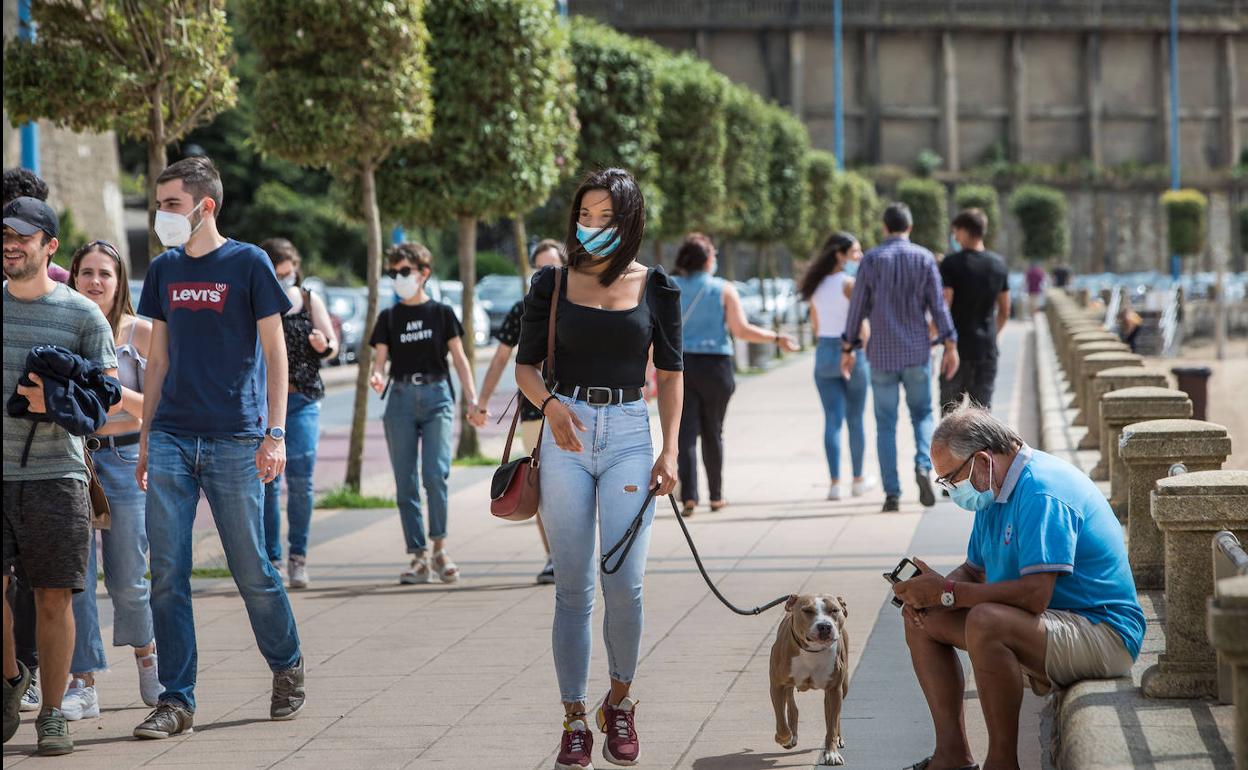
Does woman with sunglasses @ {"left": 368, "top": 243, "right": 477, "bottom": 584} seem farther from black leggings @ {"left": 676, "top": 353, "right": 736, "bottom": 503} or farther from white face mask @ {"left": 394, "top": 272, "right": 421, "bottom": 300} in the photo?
black leggings @ {"left": 676, "top": 353, "right": 736, "bottom": 503}

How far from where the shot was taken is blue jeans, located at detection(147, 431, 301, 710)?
20.6ft

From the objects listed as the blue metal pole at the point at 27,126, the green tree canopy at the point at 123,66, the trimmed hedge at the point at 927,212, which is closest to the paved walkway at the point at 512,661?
the green tree canopy at the point at 123,66

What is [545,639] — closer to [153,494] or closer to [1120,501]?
[153,494]

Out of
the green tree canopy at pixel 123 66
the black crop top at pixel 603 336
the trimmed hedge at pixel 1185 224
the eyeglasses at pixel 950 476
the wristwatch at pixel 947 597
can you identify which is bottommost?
the wristwatch at pixel 947 597

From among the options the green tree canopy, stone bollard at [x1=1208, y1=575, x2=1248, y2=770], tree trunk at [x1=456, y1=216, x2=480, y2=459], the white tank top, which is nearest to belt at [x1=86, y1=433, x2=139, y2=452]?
the green tree canopy

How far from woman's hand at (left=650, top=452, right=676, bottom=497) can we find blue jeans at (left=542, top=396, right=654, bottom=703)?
0.11ft

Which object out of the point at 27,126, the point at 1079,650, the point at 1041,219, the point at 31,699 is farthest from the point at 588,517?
the point at 1041,219

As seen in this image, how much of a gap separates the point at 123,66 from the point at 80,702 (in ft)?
16.1

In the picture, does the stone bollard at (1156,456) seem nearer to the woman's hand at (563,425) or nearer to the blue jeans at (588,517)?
the blue jeans at (588,517)

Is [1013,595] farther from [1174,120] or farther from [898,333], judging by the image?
[1174,120]

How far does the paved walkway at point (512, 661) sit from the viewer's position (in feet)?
20.0

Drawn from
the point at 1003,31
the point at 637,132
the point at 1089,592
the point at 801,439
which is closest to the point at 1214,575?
the point at 1089,592

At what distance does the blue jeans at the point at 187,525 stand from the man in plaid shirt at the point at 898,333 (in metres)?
6.49

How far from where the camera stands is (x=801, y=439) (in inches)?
723
